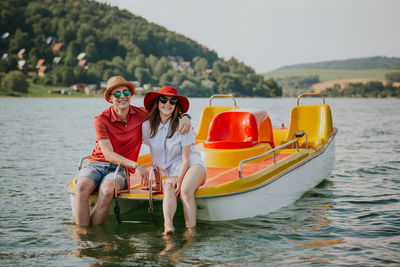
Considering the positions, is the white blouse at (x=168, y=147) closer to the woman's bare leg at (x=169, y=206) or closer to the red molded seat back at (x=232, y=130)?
the woman's bare leg at (x=169, y=206)

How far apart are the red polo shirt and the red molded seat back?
2.55 m

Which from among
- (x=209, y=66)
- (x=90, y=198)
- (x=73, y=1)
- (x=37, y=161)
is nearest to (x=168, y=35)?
(x=209, y=66)

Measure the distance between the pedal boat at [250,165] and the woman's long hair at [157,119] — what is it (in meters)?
0.48

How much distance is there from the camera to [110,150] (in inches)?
232

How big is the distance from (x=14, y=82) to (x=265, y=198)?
3296 inches

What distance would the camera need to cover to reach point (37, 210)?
786cm

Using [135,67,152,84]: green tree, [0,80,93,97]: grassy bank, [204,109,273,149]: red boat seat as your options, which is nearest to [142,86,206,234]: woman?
[204,109,273,149]: red boat seat

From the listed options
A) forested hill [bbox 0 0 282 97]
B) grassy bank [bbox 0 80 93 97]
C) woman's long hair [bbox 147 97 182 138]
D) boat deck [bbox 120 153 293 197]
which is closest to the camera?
woman's long hair [bbox 147 97 182 138]

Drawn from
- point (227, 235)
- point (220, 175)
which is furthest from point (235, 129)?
point (227, 235)

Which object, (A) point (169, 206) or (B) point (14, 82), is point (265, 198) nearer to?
(A) point (169, 206)

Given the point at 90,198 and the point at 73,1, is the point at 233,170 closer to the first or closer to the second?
the point at 90,198

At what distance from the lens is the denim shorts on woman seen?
19.5 feet

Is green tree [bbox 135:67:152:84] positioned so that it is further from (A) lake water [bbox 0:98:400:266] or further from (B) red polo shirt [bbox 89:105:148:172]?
(B) red polo shirt [bbox 89:105:148:172]

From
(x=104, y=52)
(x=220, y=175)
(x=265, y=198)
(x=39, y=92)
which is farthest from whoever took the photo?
(x=104, y=52)
